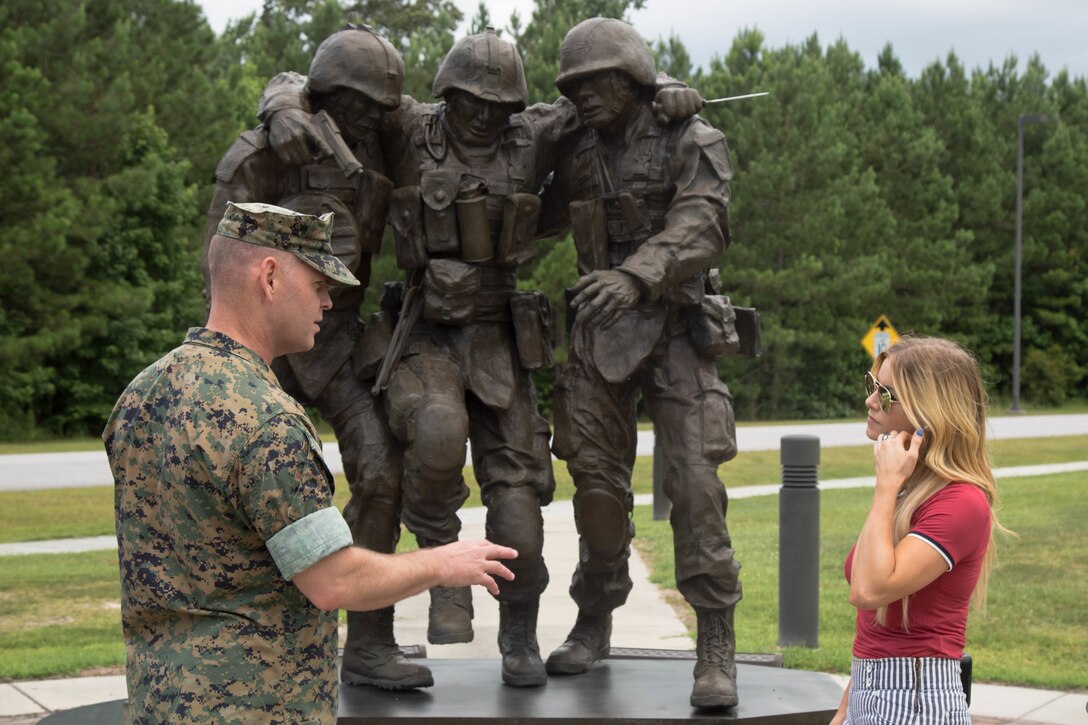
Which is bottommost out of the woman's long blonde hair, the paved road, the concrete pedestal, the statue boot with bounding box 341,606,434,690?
the paved road

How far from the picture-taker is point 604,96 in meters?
5.81

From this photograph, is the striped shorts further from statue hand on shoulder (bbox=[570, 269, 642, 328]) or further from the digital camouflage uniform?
statue hand on shoulder (bbox=[570, 269, 642, 328])

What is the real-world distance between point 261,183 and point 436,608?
1.95m

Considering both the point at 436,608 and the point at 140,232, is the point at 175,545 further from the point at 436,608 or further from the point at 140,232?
the point at 140,232

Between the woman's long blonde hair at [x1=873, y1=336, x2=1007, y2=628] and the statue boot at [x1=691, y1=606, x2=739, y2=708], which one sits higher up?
the woman's long blonde hair at [x1=873, y1=336, x2=1007, y2=628]

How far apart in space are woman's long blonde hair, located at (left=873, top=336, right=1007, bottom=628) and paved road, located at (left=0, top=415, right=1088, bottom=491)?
7.40m

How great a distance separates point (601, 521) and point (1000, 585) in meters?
5.42

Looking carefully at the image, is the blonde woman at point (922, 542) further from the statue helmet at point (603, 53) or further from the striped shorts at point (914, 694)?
the statue helmet at point (603, 53)

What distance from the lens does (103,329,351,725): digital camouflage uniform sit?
287 centimetres

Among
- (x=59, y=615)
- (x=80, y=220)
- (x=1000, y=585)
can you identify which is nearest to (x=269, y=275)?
(x=59, y=615)

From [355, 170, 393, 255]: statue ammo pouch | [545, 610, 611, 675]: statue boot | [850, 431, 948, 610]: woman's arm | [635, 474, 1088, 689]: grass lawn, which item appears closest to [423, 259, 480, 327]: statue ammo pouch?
[355, 170, 393, 255]: statue ammo pouch

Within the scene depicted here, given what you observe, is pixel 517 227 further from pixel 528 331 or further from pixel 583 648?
pixel 583 648

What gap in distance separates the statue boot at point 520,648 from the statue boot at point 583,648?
19cm

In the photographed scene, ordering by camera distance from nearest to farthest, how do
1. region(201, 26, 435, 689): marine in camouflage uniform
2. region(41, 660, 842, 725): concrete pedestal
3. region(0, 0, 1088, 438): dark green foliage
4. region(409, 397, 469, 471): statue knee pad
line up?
region(41, 660, 842, 725): concrete pedestal
region(409, 397, 469, 471): statue knee pad
region(201, 26, 435, 689): marine in camouflage uniform
region(0, 0, 1088, 438): dark green foliage
